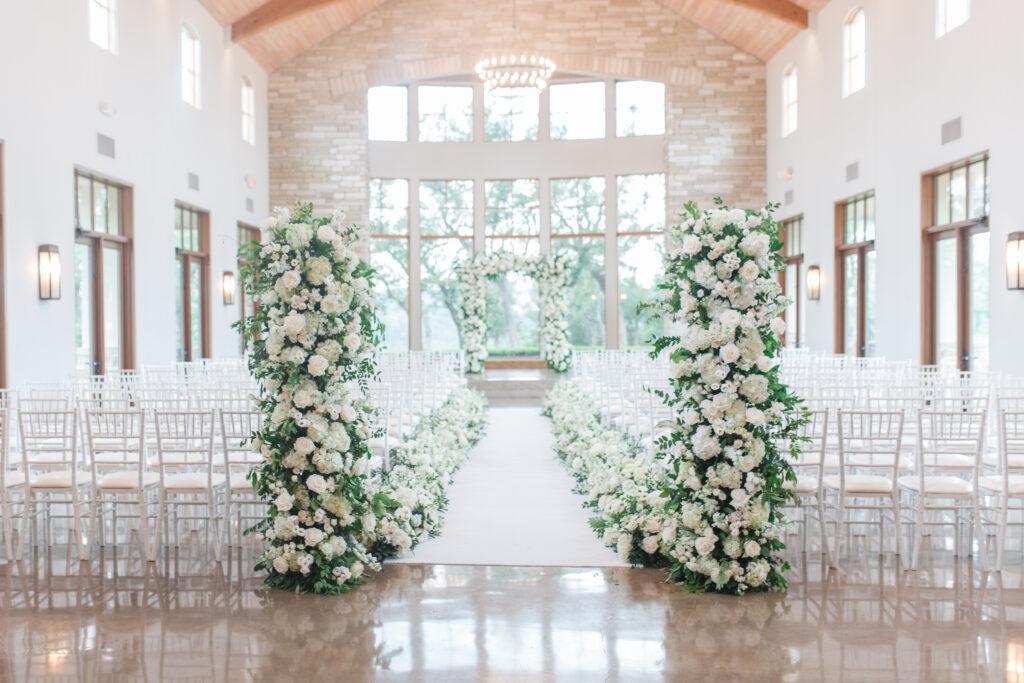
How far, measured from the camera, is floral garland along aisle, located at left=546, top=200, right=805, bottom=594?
4.57 meters

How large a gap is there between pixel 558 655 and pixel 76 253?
8.64m

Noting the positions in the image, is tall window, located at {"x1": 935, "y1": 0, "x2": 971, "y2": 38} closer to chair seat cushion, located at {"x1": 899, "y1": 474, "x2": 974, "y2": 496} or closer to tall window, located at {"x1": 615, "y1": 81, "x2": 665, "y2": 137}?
chair seat cushion, located at {"x1": 899, "y1": 474, "x2": 974, "y2": 496}

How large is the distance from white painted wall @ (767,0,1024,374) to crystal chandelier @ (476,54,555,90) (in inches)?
176

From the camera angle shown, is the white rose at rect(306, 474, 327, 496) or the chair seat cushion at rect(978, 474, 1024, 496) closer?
the white rose at rect(306, 474, 327, 496)

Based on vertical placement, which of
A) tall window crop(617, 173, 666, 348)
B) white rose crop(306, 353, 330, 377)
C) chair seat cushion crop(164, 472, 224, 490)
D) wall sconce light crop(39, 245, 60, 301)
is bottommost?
chair seat cushion crop(164, 472, 224, 490)

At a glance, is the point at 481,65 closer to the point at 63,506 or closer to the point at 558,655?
the point at 63,506

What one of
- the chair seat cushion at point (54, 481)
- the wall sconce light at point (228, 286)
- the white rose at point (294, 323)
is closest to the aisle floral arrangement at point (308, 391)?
the white rose at point (294, 323)

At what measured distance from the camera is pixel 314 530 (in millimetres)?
4703

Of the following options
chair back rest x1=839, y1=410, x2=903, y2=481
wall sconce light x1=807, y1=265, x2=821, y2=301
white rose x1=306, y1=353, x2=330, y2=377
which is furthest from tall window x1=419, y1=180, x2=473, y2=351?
white rose x1=306, y1=353, x2=330, y2=377

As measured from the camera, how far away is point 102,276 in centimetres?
1091

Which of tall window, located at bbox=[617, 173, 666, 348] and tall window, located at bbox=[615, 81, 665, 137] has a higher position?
tall window, located at bbox=[615, 81, 665, 137]

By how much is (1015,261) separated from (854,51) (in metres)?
5.72

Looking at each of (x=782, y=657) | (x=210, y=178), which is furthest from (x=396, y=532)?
(x=210, y=178)

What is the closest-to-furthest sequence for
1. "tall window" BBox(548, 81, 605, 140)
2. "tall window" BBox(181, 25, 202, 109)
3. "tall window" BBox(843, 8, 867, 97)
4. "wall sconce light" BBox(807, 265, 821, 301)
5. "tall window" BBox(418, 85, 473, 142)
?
"tall window" BBox(843, 8, 867, 97) → "tall window" BBox(181, 25, 202, 109) → "wall sconce light" BBox(807, 265, 821, 301) → "tall window" BBox(548, 81, 605, 140) → "tall window" BBox(418, 85, 473, 142)
